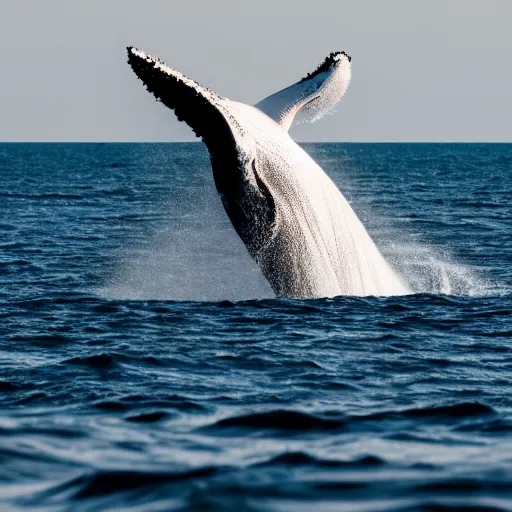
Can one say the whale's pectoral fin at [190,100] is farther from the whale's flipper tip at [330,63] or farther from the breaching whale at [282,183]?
the whale's flipper tip at [330,63]

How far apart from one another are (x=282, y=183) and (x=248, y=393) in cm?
283

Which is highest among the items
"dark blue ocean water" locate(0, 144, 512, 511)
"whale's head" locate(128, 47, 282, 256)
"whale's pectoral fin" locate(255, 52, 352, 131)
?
"whale's pectoral fin" locate(255, 52, 352, 131)

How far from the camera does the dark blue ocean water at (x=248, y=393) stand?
6.20 meters

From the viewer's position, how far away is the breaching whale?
370 inches

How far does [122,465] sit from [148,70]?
144 inches

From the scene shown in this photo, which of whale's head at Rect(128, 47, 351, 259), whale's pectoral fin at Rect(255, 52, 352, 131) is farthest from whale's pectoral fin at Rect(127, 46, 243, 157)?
whale's pectoral fin at Rect(255, 52, 352, 131)

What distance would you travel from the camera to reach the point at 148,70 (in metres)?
9.05

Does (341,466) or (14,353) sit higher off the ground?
(14,353)

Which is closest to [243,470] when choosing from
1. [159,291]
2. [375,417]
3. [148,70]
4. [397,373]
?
[375,417]

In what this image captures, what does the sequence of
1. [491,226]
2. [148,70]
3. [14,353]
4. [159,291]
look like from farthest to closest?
[491,226] < [159,291] < [14,353] < [148,70]

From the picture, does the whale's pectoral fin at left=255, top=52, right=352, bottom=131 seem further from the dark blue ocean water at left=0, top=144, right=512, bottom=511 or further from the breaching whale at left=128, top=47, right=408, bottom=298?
the dark blue ocean water at left=0, top=144, right=512, bottom=511

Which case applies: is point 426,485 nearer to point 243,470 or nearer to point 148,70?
point 243,470

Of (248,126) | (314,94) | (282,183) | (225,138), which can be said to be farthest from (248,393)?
(314,94)

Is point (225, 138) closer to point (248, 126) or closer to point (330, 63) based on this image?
point (248, 126)
